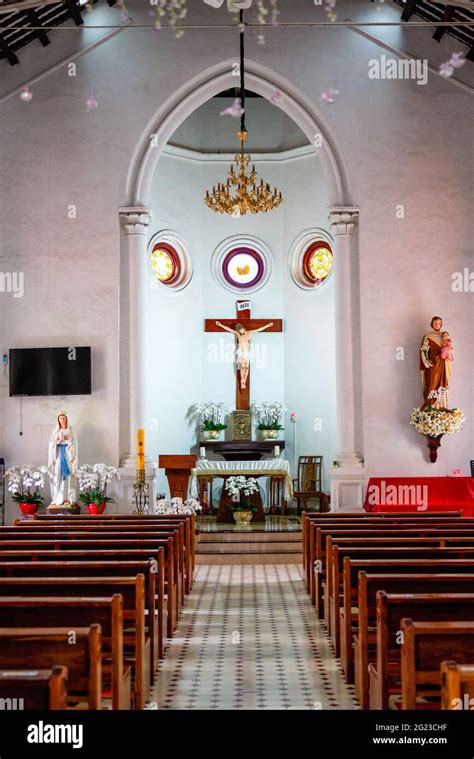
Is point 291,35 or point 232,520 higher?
point 291,35

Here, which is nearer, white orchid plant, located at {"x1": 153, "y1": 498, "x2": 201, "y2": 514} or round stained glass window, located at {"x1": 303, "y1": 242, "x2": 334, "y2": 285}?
white orchid plant, located at {"x1": 153, "y1": 498, "x2": 201, "y2": 514}

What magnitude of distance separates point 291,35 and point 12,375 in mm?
7017

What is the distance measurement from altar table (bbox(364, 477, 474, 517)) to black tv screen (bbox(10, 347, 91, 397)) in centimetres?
476

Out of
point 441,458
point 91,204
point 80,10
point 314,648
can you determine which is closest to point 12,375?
point 91,204

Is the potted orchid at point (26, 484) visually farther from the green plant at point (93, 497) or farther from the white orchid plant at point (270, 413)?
the white orchid plant at point (270, 413)

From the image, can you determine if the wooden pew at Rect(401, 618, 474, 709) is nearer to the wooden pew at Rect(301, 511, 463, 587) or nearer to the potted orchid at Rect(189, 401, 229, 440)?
the wooden pew at Rect(301, 511, 463, 587)

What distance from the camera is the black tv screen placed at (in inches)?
561

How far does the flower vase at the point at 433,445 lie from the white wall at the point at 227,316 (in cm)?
374

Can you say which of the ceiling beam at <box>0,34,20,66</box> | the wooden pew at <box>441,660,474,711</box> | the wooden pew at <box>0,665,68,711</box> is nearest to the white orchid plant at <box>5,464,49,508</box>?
the ceiling beam at <box>0,34,20,66</box>

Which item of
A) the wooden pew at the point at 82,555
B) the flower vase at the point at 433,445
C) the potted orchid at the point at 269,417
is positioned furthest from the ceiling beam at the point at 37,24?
the wooden pew at the point at 82,555

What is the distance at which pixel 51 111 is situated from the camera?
14.6 meters

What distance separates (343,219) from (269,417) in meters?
5.21

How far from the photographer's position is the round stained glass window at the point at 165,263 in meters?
18.5
